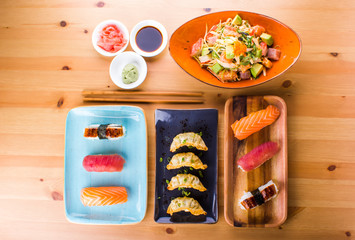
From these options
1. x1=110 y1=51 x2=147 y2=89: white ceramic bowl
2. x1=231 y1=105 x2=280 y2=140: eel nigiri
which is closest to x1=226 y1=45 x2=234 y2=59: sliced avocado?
x1=231 y1=105 x2=280 y2=140: eel nigiri

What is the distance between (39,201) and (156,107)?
1.20 meters

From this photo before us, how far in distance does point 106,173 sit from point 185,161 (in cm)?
63

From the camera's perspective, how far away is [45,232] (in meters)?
2.15

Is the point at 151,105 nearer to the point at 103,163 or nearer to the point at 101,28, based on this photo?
the point at 103,163

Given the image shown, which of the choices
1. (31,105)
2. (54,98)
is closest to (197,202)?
(54,98)

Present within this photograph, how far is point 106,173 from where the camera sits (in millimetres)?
2100

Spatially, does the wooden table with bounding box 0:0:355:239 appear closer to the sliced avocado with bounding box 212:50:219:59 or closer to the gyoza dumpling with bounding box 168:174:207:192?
the gyoza dumpling with bounding box 168:174:207:192

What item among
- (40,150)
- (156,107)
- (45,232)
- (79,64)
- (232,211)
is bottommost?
(45,232)

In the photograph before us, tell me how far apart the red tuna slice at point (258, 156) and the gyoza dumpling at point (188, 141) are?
0.98ft

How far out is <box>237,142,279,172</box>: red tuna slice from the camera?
192cm

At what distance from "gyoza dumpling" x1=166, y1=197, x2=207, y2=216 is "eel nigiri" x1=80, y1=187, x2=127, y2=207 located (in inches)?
14.2

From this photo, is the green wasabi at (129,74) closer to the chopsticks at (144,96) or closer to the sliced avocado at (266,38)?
the chopsticks at (144,96)

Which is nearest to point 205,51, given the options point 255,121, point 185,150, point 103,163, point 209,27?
point 209,27

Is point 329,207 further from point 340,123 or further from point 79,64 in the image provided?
point 79,64
